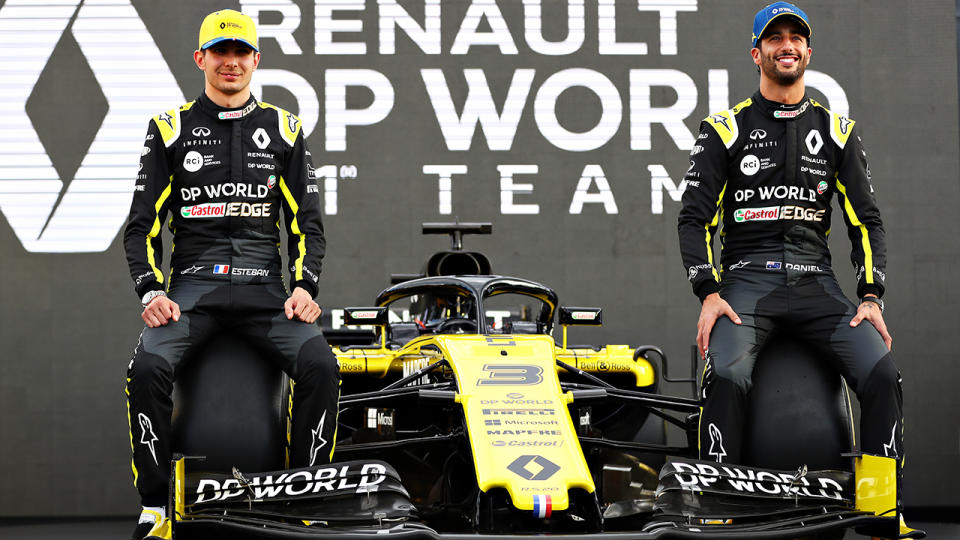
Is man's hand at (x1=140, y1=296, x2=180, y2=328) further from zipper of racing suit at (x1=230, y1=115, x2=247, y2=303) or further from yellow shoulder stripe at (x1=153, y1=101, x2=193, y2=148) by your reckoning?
yellow shoulder stripe at (x1=153, y1=101, x2=193, y2=148)

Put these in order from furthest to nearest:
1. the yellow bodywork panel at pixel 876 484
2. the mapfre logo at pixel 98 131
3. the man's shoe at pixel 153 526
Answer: the mapfre logo at pixel 98 131
the man's shoe at pixel 153 526
the yellow bodywork panel at pixel 876 484

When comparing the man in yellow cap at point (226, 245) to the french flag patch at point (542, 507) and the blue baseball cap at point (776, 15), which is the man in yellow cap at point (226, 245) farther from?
the blue baseball cap at point (776, 15)

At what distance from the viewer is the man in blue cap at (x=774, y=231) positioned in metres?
3.67

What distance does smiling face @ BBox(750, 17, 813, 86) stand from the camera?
378cm

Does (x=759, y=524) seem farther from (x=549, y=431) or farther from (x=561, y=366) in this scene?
(x=561, y=366)

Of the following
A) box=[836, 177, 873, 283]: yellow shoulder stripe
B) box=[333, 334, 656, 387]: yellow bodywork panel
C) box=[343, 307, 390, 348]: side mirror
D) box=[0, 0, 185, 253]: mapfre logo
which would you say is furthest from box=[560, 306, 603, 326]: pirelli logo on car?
box=[0, 0, 185, 253]: mapfre logo

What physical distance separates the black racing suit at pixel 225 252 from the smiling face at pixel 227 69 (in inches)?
1.8

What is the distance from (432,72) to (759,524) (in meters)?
5.31

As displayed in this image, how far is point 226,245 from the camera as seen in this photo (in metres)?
3.74

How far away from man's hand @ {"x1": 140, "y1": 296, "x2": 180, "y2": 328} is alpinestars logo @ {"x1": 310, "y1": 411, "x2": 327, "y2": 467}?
0.61m

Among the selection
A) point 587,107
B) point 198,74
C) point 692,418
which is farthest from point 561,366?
point 198,74

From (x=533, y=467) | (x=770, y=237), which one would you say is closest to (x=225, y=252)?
(x=533, y=467)

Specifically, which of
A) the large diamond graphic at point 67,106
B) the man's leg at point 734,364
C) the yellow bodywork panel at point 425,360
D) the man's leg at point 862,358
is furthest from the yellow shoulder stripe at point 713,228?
the large diamond graphic at point 67,106

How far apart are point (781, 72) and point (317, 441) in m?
2.12
